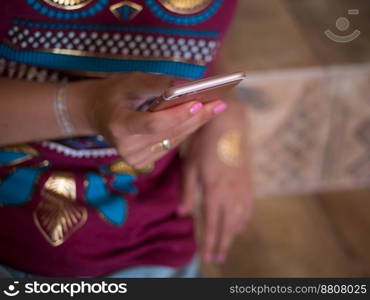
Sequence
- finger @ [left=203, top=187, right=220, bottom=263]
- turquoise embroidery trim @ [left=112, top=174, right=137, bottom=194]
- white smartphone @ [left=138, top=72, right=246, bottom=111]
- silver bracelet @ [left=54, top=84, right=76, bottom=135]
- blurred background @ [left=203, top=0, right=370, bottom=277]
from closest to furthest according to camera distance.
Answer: white smartphone @ [left=138, top=72, right=246, bottom=111] < silver bracelet @ [left=54, top=84, right=76, bottom=135] < turquoise embroidery trim @ [left=112, top=174, right=137, bottom=194] < finger @ [left=203, top=187, right=220, bottom=263] < blurred background @ [left=203, top=0, right=370, bottom=277]

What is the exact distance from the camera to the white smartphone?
0.43 metres

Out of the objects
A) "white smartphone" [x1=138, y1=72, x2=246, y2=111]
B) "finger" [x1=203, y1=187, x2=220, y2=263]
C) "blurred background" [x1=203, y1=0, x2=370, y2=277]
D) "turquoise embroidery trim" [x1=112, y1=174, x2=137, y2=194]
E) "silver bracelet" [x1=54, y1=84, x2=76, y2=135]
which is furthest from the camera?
"blurred background" [x1=203, y1=0, x2=370, y2=277]

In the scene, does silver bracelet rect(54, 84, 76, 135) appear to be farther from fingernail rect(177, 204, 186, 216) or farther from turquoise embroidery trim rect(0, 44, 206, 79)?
fingernail rect(177, 204, 186, 216)

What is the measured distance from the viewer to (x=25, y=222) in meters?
0.60

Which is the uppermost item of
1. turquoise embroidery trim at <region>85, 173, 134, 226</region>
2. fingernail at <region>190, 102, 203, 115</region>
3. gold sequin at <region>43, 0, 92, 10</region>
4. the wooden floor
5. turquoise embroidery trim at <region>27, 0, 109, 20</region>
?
gold sequin at <region>43, 0, 92, 10</region>

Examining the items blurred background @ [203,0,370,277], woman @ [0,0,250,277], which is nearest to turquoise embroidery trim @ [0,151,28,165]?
woman @ [0,0,250,277]

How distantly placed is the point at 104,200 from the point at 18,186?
93mm

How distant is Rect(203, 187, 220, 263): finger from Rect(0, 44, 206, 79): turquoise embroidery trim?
216 millimetres

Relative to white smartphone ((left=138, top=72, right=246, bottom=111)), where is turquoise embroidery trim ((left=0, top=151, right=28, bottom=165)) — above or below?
below

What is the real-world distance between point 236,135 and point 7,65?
0.31 meters

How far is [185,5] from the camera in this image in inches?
22.1

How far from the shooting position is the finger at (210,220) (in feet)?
2.49

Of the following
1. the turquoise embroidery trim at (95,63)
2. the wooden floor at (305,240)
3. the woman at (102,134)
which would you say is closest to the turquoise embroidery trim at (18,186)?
the woman at (102,134)

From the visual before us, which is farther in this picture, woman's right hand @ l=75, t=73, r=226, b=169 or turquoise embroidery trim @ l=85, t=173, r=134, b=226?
turquoise embroidery trim @ l=85, t=173, r=134, b=226
